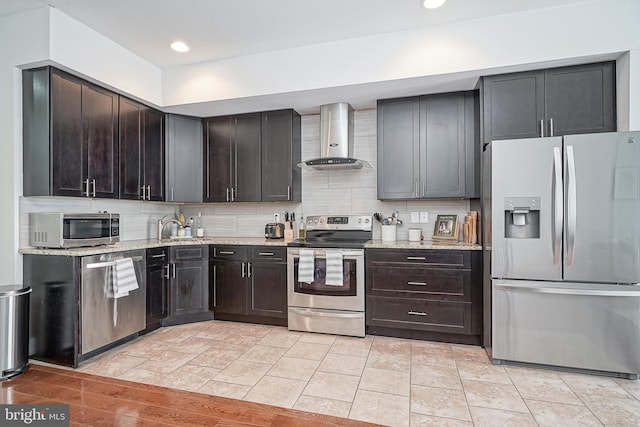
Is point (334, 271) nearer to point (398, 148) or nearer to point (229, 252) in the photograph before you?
point (229, 252)

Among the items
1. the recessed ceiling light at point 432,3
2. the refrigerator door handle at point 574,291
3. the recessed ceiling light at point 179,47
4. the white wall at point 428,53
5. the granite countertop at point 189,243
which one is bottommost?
the refrigerator door handle at point 574,291

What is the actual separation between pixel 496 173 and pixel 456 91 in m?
1.07

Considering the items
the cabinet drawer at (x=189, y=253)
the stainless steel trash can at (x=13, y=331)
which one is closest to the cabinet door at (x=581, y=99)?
the cabinet drawer at (x=189, y=253)

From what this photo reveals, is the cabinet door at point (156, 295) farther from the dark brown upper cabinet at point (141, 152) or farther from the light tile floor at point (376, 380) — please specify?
the dark brown upper cabinet at point (141, 152)

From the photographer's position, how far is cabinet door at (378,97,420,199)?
3.42 metres

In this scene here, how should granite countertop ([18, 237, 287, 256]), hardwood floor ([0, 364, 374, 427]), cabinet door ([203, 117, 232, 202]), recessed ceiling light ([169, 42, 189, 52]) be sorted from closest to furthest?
hardwood floor ([0, 364, 374, 427]) → granite countertop ([18, 237, 287, 256]) → recessed ceiling light ([169, 42, 189, 52]) → cabinet door ([203, 117, 232, 202])

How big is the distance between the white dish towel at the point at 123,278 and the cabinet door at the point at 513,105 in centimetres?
335

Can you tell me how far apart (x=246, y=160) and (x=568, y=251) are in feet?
10.6

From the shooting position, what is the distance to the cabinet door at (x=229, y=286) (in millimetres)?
3654

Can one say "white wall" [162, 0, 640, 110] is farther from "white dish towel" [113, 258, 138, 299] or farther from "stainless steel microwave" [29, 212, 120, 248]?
"white dish towel" [113, 258, 138, 299]

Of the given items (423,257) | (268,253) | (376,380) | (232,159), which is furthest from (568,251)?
(232,159)

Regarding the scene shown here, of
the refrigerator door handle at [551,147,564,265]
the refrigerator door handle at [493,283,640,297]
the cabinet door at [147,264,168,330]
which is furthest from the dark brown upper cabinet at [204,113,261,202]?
the refrigerator door handle at [551,147,564,265]

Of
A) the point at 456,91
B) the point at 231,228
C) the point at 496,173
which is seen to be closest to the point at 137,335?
the point at 231,228

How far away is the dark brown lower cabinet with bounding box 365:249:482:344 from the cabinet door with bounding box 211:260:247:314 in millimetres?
1363
